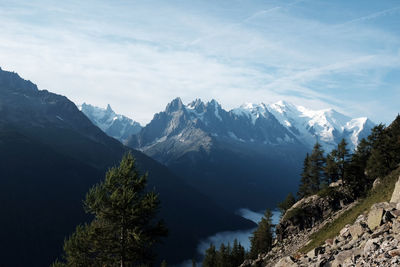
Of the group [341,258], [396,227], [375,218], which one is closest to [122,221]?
[341,258]

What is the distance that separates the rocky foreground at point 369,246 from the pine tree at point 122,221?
46.4ft

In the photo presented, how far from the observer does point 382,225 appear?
19.6m

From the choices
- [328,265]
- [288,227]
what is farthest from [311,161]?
Result: [328,265]

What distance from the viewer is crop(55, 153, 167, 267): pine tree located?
30.1m

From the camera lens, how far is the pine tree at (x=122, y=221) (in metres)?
30.1

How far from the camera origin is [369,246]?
54.1 ft

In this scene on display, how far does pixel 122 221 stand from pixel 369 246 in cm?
2196

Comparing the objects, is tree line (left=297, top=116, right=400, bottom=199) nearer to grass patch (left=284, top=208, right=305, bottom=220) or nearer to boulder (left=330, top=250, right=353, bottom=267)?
grass patch (left=284, top=208, right=305, bottom=220)

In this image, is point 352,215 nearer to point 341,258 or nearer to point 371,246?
point 341,258

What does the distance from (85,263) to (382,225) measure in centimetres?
2842

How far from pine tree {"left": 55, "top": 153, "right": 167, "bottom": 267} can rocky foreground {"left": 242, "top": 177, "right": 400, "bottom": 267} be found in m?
14.1

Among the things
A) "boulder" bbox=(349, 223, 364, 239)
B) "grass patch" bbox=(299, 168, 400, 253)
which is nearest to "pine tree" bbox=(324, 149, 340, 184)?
"grass patch" bbox=(299, 168, 400, 253)

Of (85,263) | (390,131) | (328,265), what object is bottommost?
(85,263)

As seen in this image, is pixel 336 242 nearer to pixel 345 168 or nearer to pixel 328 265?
pixel 328 265
